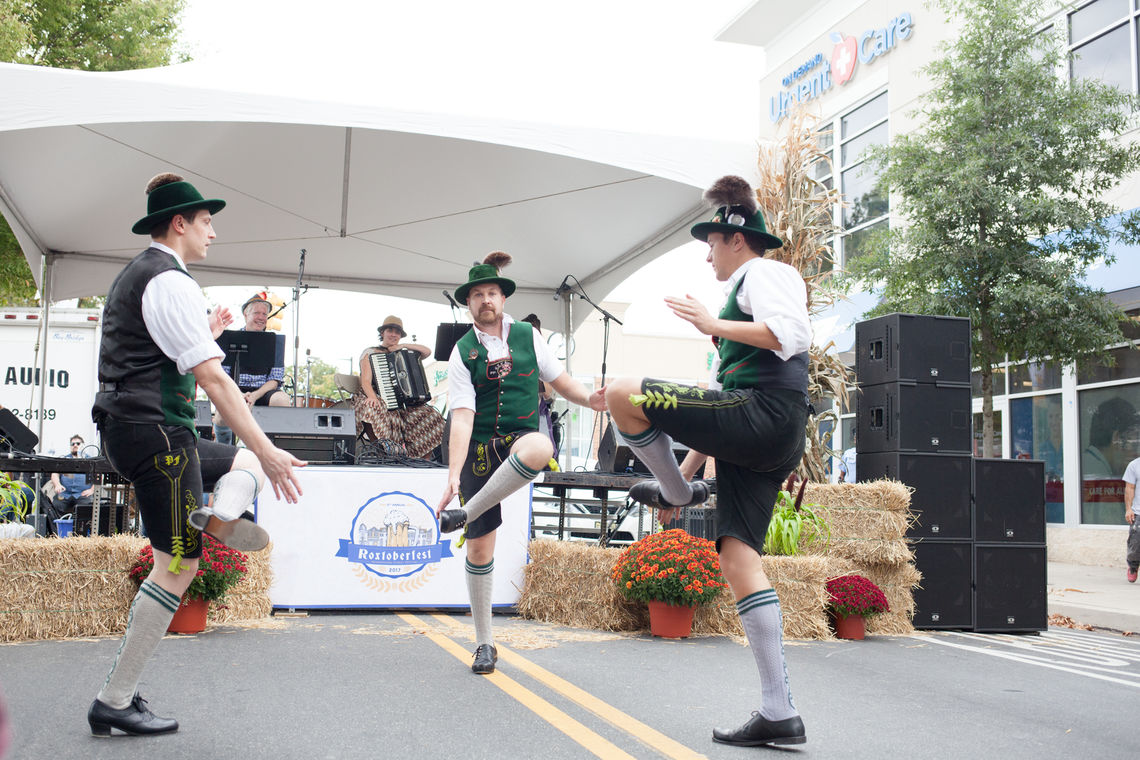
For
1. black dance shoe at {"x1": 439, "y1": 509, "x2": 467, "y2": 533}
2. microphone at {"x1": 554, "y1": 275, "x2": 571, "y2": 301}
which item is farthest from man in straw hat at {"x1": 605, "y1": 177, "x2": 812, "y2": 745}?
microphone at {"x1": 554, "y1": 275, "x2": 571, "y2": 301}

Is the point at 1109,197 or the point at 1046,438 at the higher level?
the point at 1109,197

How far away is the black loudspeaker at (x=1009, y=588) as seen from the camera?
7.50 m

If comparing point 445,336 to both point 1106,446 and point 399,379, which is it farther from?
point 1106,446

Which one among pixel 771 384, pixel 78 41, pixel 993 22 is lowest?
pixel 771 384

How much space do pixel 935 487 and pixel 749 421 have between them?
4.85 metres

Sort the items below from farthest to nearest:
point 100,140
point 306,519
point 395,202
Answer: point 395,202 < point 100,140 < point 306,519

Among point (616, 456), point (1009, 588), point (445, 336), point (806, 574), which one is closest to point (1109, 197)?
point (1009, 588)

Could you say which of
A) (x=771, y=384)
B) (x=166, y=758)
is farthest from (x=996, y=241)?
(x=166, y=758)

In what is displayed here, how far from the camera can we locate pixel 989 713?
4.19 metres

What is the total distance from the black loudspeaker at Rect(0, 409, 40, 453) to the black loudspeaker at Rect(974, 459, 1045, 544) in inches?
298

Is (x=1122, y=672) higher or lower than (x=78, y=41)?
lower

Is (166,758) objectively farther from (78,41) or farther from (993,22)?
(78,41)

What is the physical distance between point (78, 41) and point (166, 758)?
1835 centimetres

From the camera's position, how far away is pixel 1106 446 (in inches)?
564
